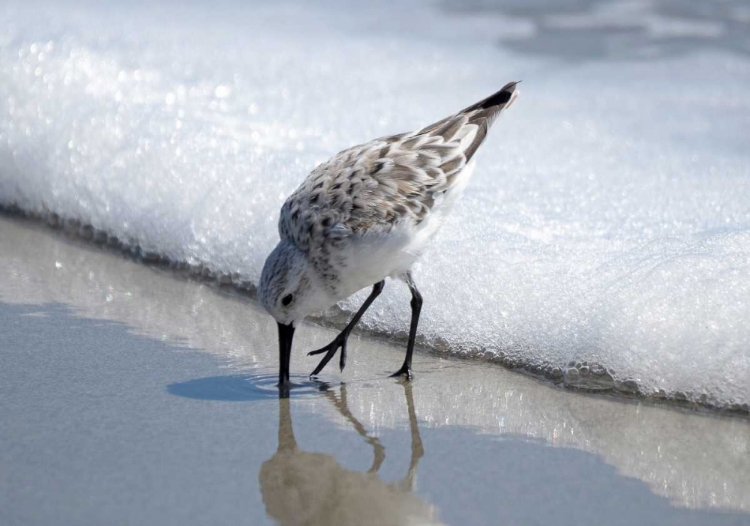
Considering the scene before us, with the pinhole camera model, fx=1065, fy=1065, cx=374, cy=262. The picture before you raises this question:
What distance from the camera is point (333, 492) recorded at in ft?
10.1

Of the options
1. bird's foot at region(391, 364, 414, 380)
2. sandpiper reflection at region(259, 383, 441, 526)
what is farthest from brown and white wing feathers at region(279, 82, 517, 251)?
sandpiper reflection at region(259, 383, 441, 526)

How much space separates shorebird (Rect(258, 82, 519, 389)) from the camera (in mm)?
3949

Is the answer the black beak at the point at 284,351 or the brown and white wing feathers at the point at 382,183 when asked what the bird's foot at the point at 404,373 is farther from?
the brown and white wing feathers at the point at 382,183

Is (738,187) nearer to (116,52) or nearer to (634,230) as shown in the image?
(634,230)

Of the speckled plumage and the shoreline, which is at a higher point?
the speckled plumage

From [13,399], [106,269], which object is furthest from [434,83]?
[13,399]

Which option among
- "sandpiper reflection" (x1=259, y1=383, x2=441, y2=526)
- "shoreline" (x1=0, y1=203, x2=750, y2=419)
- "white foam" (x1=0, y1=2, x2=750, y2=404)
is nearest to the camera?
"sandpiper reflection" (x1=259, y1=383, x2=441, y2=526)

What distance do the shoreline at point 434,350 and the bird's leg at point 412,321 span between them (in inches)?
7.8

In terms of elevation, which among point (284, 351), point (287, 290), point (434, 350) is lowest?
point (434, 350)

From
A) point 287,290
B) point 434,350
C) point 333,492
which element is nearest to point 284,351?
point 287,290

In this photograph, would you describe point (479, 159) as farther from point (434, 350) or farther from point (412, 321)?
point (412, 321)

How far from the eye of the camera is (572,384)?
395 centimetres

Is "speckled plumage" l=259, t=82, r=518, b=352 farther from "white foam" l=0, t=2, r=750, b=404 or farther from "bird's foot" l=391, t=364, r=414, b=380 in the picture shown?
"white foam" l=0, t=2, r=750, b=404

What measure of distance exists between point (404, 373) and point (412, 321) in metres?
Result: 0.26
